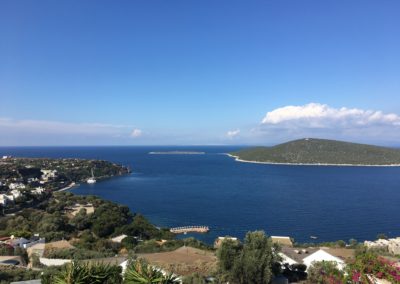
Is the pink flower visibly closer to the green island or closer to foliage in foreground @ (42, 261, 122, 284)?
the green island

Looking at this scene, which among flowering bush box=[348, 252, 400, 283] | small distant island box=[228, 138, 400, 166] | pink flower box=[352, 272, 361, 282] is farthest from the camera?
small distant island box=[228, 138, 400, 166]

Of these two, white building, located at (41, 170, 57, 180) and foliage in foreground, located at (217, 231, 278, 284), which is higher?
foliage in foreground, located at (217, 231, 278, 284)

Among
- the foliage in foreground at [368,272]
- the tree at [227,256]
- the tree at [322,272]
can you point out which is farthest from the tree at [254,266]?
the tree at [322,272]

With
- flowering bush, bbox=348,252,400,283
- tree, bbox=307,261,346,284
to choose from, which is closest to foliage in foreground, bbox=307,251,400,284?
flowering bush, bbox=348,252,400,283

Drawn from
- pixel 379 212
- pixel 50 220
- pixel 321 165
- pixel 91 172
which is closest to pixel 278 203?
pixel 379 212

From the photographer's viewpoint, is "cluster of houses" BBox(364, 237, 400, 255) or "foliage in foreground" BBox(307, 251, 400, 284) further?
"cluster of houses" BBox(364, 237, 400, 255)

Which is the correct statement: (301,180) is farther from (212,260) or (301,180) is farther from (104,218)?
(212,260)

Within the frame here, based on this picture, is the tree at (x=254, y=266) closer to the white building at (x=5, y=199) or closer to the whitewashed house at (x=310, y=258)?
the whitewashed house at (x=310, y=258)
